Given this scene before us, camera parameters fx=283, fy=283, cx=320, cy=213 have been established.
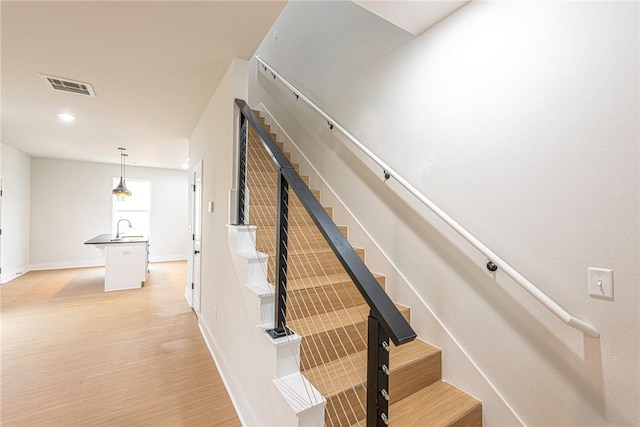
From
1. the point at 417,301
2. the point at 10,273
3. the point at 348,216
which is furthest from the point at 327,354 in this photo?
the point at 10,273

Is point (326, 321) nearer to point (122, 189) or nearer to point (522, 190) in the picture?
point (522, 190)

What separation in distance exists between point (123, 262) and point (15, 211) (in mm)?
2933

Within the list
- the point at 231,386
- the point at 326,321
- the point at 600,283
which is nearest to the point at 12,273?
the point at 231,386

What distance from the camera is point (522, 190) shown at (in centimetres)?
152

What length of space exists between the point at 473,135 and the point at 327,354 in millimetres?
1588

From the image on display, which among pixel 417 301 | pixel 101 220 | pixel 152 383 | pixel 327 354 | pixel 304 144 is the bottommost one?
pixel 152 383

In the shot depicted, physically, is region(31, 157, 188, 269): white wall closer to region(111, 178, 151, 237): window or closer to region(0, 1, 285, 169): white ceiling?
region(111, 178, 151, 237): window

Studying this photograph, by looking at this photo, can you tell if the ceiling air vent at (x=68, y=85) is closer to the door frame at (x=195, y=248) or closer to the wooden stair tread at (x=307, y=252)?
the door frame at (x=195, y=248)

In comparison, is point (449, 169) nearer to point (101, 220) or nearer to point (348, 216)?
point (348, 216)

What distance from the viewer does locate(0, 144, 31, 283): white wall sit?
552cm

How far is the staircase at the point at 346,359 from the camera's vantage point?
1.46 m

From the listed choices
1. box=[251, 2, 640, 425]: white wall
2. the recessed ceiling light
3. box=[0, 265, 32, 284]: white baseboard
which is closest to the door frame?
the recessed ceiling light

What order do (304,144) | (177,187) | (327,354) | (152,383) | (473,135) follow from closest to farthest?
(327,354) < (473,135) < (152,383) < (304,144) < (177,187)

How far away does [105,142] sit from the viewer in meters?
5.22
